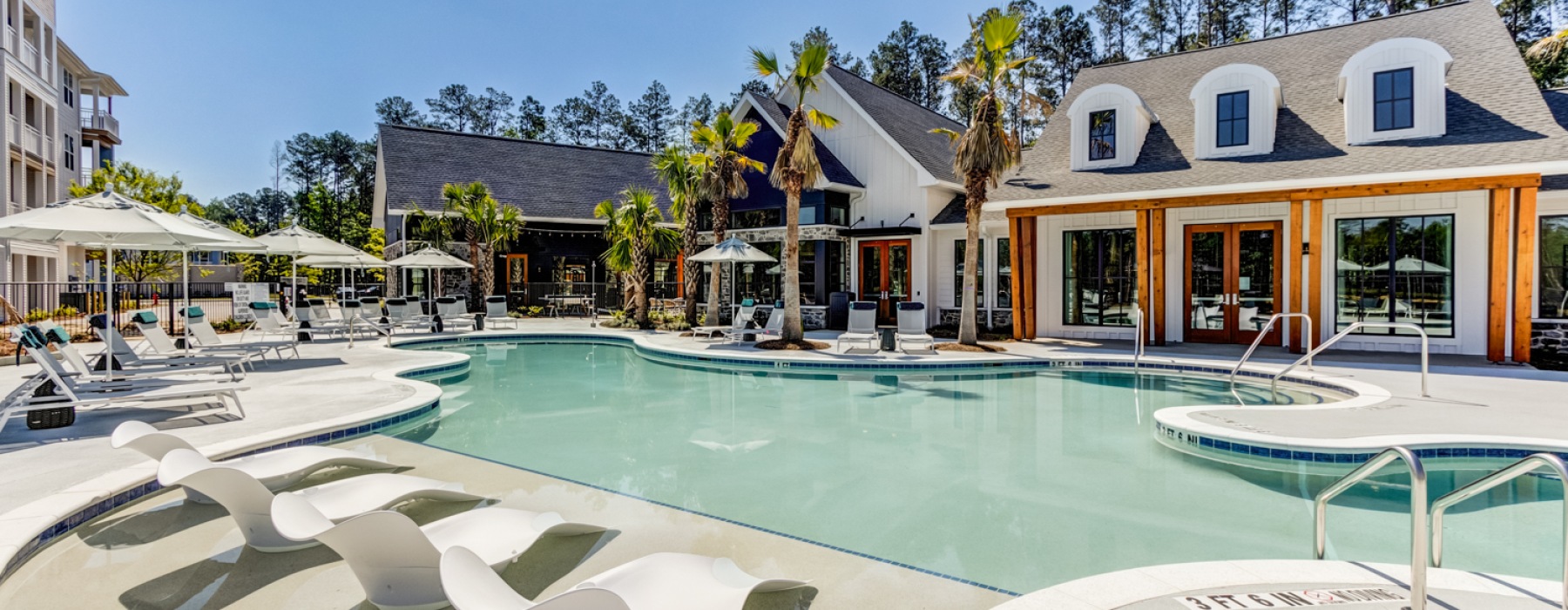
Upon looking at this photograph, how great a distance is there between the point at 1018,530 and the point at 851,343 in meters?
9.37

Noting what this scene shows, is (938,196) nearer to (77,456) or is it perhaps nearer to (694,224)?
(694,224)

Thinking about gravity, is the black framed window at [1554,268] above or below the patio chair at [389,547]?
above

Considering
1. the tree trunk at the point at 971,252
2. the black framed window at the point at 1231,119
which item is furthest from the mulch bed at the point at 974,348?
the black framed window at the point at 1231,119

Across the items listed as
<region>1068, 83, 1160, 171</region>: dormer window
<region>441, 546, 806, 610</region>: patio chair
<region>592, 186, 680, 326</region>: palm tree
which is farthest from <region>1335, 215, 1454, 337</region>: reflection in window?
<region>592, 186, 680, 326</region>: palm tree

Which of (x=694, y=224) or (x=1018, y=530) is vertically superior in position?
(x=694, y=224)

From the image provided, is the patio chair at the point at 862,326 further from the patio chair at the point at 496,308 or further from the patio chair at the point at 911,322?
the patio chair at the point at 496,308

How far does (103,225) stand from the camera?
727 centimetres

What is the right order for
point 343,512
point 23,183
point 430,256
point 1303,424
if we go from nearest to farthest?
point 343,512
point 1303,424
point 430,256
point 23,183

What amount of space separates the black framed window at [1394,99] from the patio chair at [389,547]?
1478 cm

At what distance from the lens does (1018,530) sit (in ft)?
15.8

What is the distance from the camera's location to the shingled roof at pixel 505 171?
24188 millimetres

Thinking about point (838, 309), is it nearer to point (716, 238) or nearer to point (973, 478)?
point (716, 238)

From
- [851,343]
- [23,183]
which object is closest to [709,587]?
[851,343]

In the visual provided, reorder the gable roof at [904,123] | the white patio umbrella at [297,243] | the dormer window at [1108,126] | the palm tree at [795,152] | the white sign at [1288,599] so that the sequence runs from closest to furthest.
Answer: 1. the white sign at [1288,599]
2. the palm tree at [795,152]
3. the white patio umbrella at [297,243]
4. the dormer window at [1108,126]
5. the gable roof at [904,123]
